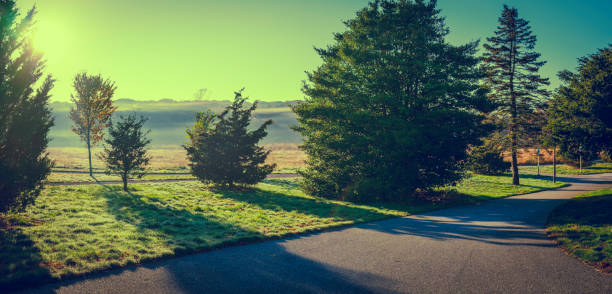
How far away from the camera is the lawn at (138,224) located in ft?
21.1

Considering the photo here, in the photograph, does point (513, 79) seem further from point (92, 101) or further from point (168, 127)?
point (168, 127)

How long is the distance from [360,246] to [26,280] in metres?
7.01

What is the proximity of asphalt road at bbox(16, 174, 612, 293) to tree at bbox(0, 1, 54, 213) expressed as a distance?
5.02m

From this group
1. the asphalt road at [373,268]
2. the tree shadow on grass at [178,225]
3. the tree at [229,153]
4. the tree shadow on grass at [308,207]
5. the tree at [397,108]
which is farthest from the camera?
the tree at [229,153]

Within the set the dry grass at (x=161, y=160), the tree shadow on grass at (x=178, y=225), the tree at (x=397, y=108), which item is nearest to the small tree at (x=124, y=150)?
the tree shadow on grass at (x=178, y=225)

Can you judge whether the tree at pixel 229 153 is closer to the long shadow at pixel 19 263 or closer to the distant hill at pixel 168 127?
the long shadow at pixel 19 263

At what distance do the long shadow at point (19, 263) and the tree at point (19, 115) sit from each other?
54.7 inches

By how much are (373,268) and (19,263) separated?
7.16 meters

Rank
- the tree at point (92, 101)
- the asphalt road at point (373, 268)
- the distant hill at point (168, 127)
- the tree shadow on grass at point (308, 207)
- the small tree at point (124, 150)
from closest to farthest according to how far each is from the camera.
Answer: the asphalt road at point (373, 268) < the tree shadow on grass at point (308, 207) < the small tree at point (124, 150) < the tree at point (92, 101) < the distant hill at point (168, 127)

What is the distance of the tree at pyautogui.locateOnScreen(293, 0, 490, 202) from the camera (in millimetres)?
16344

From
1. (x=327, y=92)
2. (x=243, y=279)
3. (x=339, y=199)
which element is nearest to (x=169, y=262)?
(x=243, y=279)

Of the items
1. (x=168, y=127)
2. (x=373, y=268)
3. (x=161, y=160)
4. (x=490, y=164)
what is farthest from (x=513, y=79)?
(x=168, y=127)

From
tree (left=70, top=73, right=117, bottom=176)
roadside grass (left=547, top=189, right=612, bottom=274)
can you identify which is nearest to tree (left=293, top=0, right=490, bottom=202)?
roadside grass (left=547, top=189, right=612, bottom=274)

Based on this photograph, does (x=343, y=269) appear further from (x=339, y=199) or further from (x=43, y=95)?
(x=339, y=199)
